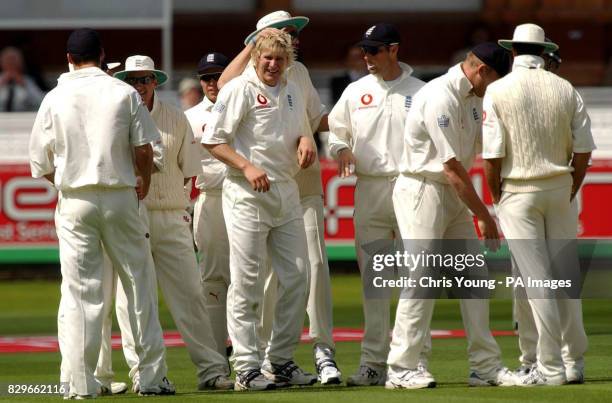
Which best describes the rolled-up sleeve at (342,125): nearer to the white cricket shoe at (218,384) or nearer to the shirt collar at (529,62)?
the shirt collar at (529,62)

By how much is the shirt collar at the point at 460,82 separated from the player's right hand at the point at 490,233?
2.78 feet

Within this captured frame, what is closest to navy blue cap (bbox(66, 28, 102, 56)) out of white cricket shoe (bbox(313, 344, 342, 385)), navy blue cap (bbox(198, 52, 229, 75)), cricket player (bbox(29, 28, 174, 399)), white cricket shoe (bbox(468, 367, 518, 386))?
cricket player (bbox(29, 28, 174, 399))

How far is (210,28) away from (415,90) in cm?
1454

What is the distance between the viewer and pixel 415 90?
10.6 m

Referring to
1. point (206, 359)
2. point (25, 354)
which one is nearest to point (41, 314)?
point (25, 354)

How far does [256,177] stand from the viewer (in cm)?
990

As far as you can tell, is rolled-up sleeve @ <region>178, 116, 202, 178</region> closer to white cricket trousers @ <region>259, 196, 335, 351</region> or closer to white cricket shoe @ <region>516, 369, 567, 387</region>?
white cricket trousers @ <region>259, 196, 335, 351</region>

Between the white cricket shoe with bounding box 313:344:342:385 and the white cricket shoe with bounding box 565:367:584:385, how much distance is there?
1.57 m

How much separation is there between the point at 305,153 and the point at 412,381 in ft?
5.54

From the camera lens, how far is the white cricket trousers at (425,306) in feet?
32.3

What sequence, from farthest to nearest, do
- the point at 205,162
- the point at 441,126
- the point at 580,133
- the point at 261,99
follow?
the point at 205,162 → the point at 261,99 → the point at 580,133 → the point at 441,126

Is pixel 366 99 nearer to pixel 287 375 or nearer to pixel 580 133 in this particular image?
pixel 580 133

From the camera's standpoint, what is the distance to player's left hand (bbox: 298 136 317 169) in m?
10.2

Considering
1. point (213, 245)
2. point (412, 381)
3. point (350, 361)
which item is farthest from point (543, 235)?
point (350, 361)
